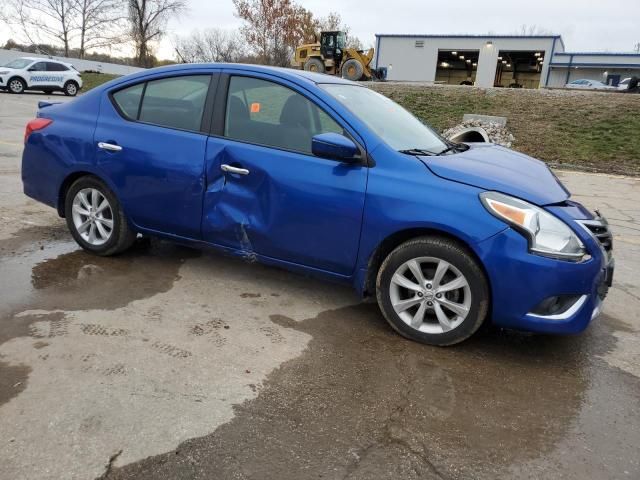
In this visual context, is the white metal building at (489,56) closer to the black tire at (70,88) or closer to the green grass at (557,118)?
the black tire at (70,88)

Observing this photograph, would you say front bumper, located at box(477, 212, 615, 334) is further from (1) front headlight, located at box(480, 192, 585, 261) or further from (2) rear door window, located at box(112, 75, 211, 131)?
(2) rear door window, located at box(112, 75, 211, 131)

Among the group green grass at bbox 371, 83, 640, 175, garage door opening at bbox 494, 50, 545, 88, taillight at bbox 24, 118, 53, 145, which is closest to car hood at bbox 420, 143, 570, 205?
taillight at bbox 24, 118, 53, 145

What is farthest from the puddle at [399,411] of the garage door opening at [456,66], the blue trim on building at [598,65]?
the blue trim on building at [598,65]

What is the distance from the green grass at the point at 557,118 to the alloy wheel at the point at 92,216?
1070cm

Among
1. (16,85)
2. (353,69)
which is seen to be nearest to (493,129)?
(353,69)

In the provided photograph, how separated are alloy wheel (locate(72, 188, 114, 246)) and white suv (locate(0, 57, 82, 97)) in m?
23.6

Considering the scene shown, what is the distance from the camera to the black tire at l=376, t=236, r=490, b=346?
306 centimetres

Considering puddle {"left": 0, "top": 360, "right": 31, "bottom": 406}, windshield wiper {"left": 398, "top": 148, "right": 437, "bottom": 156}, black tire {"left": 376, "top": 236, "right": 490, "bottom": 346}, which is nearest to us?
puddle {"left": 0, "top": 360, "right": 31, "bottom": 406}

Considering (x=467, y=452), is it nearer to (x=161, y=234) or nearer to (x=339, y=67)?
(x=161, y=234)

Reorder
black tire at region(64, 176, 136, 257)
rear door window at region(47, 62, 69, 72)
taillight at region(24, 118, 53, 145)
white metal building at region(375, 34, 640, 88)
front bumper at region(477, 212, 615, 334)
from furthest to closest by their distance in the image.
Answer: white metal building at region(375, 34, 640, 88)
rear door window at region(47, 62, 69, 72)
taillight at region(24, 118, 53, 145)
black tire at region(64, 176, 136, 257)
front bumper at region(477, 212, 615, 334)

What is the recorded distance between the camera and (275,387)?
2.77 m

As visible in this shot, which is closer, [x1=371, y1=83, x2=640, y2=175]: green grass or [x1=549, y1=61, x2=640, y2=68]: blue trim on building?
[x1=371, y1=83, x2=640, y2=175]: green grass

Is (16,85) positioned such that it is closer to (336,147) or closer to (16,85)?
(16,85)

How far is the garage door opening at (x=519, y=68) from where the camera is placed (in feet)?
151
